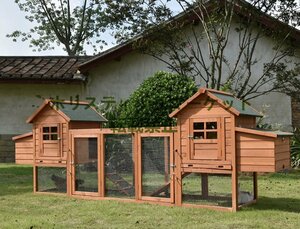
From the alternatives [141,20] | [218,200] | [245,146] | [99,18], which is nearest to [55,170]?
[218,200]

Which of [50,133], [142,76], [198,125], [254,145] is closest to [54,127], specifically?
[50,133]

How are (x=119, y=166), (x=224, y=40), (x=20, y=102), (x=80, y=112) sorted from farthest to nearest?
(x=20, y=102) → (x=224, y=40) → (x=80, y=112) → (x=119, y=166)

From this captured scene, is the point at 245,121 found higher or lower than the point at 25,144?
higher

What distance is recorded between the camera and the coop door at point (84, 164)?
8516 mm

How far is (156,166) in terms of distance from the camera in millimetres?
7773

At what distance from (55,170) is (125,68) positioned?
8185 mm

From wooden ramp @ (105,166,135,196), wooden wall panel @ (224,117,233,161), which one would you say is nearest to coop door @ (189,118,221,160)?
wooden wall panel @ (224,117,233,161)

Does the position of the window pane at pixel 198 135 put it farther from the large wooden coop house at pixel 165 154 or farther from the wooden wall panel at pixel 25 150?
the wooden wall panel at pixel 25 150

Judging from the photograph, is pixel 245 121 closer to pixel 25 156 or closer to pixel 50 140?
pixel 50 140

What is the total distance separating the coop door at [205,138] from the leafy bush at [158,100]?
132 inches

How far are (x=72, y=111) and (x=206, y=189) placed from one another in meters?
3.15

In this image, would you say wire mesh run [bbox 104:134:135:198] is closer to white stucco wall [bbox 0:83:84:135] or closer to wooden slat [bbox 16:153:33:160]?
wooden slat [bbox 16:153:33:160]

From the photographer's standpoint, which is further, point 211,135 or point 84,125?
point 84,125

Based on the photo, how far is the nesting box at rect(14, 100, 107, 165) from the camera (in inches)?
344
